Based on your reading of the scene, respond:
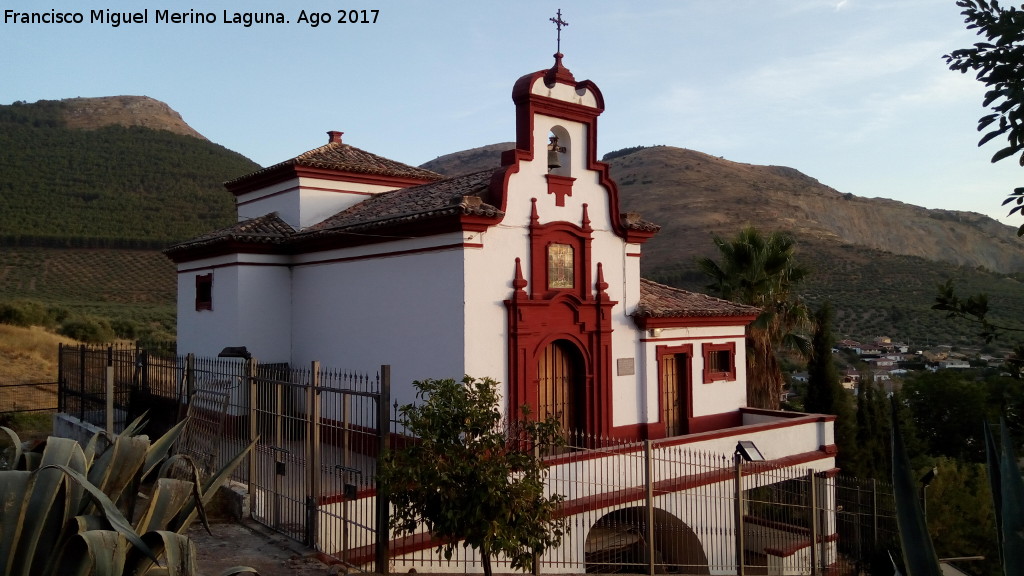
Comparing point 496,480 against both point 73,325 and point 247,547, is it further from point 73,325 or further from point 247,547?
point 73,325

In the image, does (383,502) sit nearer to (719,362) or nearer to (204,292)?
(719,362)

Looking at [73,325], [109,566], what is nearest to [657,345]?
[109,566]

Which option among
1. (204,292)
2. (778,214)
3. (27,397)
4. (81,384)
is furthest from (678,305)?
(778,214)

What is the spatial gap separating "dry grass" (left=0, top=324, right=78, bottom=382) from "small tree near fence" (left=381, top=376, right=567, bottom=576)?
A: 20.1 meters

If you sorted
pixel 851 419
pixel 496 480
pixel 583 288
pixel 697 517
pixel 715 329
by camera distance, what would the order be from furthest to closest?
1. pixel 851 419
2. pixel 715 329
3. pixel 583 288
4. pixel 697 517
5. pixel 496 480

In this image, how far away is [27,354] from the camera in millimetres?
26031

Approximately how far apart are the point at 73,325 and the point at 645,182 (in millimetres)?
70151

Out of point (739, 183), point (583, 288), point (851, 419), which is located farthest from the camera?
point (739, 183)

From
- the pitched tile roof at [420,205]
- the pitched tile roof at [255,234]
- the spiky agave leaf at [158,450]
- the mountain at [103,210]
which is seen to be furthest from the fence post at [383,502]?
the mountain at [103,210]

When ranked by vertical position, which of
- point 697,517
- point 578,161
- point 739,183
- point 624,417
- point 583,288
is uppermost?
point 739,183

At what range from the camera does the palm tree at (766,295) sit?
19.2 m

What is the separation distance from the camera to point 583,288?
45.7 feet

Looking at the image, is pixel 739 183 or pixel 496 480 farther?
pixel 739 183

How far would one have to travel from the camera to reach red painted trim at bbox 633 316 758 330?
49.0ft
